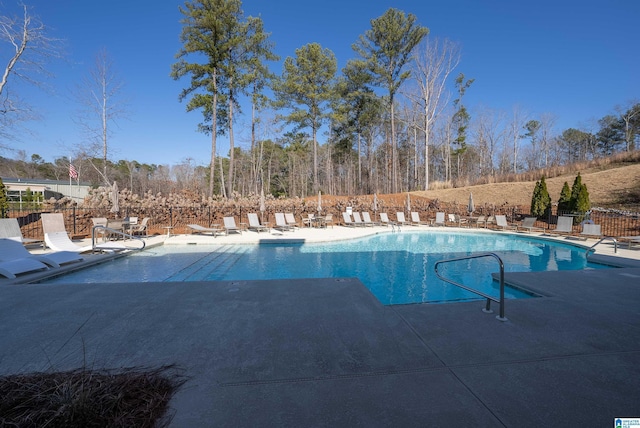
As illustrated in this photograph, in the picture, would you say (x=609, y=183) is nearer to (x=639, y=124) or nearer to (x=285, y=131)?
(x=285, y=131)

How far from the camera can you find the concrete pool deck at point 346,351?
5.88 ft

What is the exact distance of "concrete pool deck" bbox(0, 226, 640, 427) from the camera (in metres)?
1.79

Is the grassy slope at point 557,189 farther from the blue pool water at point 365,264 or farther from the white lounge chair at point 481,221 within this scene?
the blue pool water at point 365,264

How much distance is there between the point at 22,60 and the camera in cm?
1050

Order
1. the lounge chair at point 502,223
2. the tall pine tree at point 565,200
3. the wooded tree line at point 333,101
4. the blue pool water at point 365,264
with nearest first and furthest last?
the blue pool water at point 365,264, the tall pine tree at point 565,200, the lounge chair at point 502,223, the wooded tree line at point 333,101

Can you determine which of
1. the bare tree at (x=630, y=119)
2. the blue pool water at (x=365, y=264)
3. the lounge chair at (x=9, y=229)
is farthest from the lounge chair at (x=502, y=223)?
the bare tree at (x=630, y=119)

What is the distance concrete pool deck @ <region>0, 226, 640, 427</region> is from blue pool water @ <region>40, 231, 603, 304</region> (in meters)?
1.76

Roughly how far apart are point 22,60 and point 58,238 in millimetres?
8173

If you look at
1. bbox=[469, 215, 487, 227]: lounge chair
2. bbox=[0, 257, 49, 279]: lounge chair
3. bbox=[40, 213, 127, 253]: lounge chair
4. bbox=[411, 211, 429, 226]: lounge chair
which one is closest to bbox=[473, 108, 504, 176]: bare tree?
bbox=[469, 215, 487, 227]: lounge chair

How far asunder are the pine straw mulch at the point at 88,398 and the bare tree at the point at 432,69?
77.1 feet

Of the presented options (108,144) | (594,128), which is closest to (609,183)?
(108,144)

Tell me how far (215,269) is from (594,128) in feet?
172

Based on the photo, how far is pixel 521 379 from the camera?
211cm

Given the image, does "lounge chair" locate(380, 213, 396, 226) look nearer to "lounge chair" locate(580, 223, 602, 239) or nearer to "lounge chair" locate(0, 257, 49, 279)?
"lounge chair" locate(580, 223, 602, 239)
